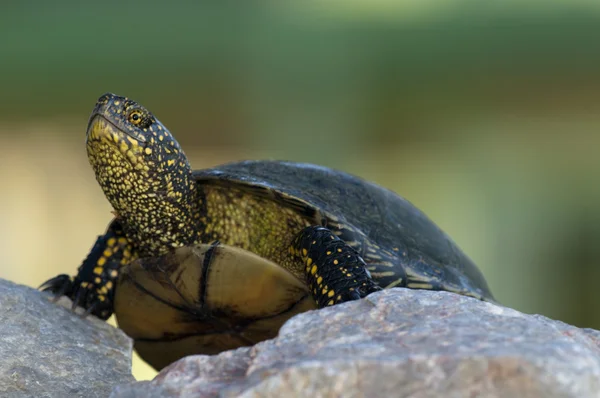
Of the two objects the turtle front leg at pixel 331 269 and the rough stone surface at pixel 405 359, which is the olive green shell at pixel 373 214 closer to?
the turtle front leg at pixel 331 269

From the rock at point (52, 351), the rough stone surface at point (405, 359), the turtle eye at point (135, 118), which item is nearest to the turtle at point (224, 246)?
the turtle eye at point (135, 118)

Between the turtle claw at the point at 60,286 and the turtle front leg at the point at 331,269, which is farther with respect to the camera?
the turtle claw at the point at 60,286

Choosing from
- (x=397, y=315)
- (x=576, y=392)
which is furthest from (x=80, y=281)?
(x=576, y=392)

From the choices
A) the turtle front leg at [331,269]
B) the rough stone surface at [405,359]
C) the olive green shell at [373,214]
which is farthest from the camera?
the olive green shell at [373,214]

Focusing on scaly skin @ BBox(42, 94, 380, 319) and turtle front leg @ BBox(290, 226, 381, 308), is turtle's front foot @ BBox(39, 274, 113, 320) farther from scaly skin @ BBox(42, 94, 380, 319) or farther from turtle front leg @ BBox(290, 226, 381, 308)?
turtle front leg @ BBox(290, 226, 381, 308)

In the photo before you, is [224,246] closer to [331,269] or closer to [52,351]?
[331,269]

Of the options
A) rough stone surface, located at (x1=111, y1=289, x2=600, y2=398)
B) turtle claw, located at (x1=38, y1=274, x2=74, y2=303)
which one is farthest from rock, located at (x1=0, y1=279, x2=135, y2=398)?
rough stone surface, located at (x1=111, y1=289, x2=600, y2=398)

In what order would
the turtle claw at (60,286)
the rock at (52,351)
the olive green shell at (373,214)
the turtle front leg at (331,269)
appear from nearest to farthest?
1. the rock at (52,351)
2. the turtle front leg at (331,269)
3. the olive green shell at (373,214)
4. the turtle claw at (60,286)
